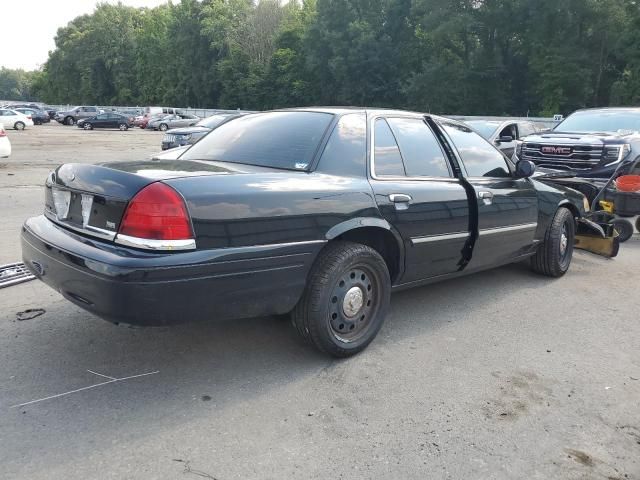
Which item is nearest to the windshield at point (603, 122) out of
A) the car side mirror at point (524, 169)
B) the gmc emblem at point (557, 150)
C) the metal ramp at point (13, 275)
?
the gmc emblem at point (557, 150)

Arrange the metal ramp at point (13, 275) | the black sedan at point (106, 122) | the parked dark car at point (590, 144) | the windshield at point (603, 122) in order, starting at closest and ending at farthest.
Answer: the metal ramp at point (13, 275) → the parked dark car at point (590, 144) → the windshield at point (603, 122) → the black sedan at point (106, 122)

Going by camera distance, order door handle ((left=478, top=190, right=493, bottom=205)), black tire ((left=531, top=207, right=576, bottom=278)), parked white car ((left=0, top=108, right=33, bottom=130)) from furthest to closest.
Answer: parked white car ((left=0, top=108, right=33, bottom=130)) → black tire ((left=531, top=207, right=576, bottom=278)) → door handle ((left=478, top=190, right=493, bottom=205))

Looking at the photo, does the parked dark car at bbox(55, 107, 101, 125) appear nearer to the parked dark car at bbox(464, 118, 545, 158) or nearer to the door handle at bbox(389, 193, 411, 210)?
the parked dark car at bbox(464, 118, 545, 158)

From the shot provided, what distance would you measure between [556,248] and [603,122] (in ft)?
20.3

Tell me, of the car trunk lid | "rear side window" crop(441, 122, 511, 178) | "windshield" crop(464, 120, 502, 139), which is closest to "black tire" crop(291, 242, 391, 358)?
the car trunk lid

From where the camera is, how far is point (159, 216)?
2.90 metres

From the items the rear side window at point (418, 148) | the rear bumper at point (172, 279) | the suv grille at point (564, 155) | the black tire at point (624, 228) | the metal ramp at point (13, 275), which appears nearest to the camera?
the rear bumper at point (172, 279)

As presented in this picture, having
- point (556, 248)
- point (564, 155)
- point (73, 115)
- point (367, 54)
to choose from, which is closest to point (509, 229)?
point (556, 248)

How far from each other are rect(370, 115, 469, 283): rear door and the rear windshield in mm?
457

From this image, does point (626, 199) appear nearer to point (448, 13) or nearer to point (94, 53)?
point (448, 13)

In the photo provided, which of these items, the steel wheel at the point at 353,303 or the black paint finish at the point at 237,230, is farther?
the steel wheel at the point at 353,303

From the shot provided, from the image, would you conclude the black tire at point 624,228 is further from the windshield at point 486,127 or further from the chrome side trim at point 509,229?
the windshield at point 486,127

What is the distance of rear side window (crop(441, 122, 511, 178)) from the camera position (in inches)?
185

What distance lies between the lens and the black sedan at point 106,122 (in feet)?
140
